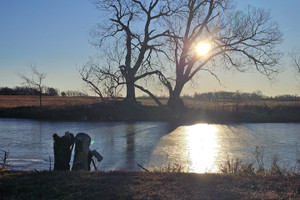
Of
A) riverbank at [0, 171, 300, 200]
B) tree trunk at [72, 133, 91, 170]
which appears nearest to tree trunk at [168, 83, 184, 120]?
tree trunk at [72, 133, 91, 170]

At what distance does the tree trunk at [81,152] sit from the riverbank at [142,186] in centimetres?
92

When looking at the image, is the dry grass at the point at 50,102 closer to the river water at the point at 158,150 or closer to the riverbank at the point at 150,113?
the riverbank at the point at 150,113

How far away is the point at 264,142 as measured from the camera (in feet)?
41.7

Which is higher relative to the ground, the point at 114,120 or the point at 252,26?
the point at 252,26

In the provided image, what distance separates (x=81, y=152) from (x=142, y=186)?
2.06m

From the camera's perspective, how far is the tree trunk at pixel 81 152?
6.27 meters

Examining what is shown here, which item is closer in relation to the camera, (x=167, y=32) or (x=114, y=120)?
(x=114, y=120)

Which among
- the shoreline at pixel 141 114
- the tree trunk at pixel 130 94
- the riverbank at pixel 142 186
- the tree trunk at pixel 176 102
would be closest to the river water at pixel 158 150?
the riverbank at pixel 142 186

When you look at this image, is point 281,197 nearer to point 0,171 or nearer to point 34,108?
point 0,171

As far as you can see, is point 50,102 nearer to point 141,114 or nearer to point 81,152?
point 141,114

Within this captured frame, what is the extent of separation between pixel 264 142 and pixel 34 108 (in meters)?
19.0

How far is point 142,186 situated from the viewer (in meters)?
4.76

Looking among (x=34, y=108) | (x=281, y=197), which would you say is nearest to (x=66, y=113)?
(x=34, y=108)

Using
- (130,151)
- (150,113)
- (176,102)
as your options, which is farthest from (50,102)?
(130,151)
